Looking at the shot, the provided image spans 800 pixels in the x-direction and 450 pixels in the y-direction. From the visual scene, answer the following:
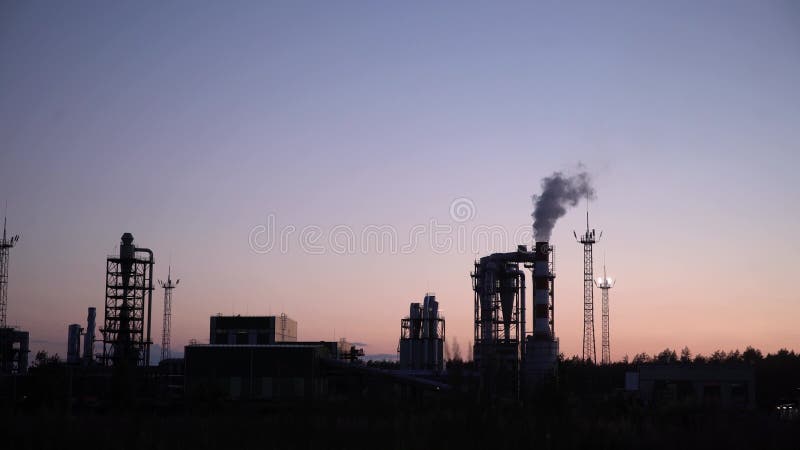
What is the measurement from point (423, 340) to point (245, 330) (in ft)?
60.6

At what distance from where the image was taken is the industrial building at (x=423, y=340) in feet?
304

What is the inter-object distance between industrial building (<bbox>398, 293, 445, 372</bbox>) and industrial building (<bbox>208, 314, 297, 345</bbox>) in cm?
1357

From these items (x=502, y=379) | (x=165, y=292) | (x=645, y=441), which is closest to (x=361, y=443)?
(x=645, y=441)

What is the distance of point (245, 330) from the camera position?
92.4 metres

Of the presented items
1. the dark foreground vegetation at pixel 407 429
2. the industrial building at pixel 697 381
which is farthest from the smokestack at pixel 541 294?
the dark foreground vegetation at pixel 407 429

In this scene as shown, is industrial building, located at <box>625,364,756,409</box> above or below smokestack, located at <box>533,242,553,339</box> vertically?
below

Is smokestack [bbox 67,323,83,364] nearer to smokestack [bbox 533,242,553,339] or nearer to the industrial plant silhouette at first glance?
the industrial plant silhouette

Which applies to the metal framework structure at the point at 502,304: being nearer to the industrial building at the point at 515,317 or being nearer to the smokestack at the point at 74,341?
the industrial building at the point at 515,317

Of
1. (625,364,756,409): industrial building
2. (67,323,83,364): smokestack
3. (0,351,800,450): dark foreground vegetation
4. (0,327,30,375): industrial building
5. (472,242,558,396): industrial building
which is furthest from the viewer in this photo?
(67,323,83,364): smokestack

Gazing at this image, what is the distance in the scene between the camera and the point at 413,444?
3022 cm

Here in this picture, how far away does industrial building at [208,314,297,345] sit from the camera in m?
91.5

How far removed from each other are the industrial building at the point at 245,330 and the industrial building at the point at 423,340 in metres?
13.6

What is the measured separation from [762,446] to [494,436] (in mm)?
10552

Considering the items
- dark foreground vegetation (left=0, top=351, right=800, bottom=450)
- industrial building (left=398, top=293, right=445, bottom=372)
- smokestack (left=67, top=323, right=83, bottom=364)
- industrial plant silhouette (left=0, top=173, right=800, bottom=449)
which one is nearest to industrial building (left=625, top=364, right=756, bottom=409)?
industrial plant silhouette (left=0, top=173, right=800, bottom=449)
